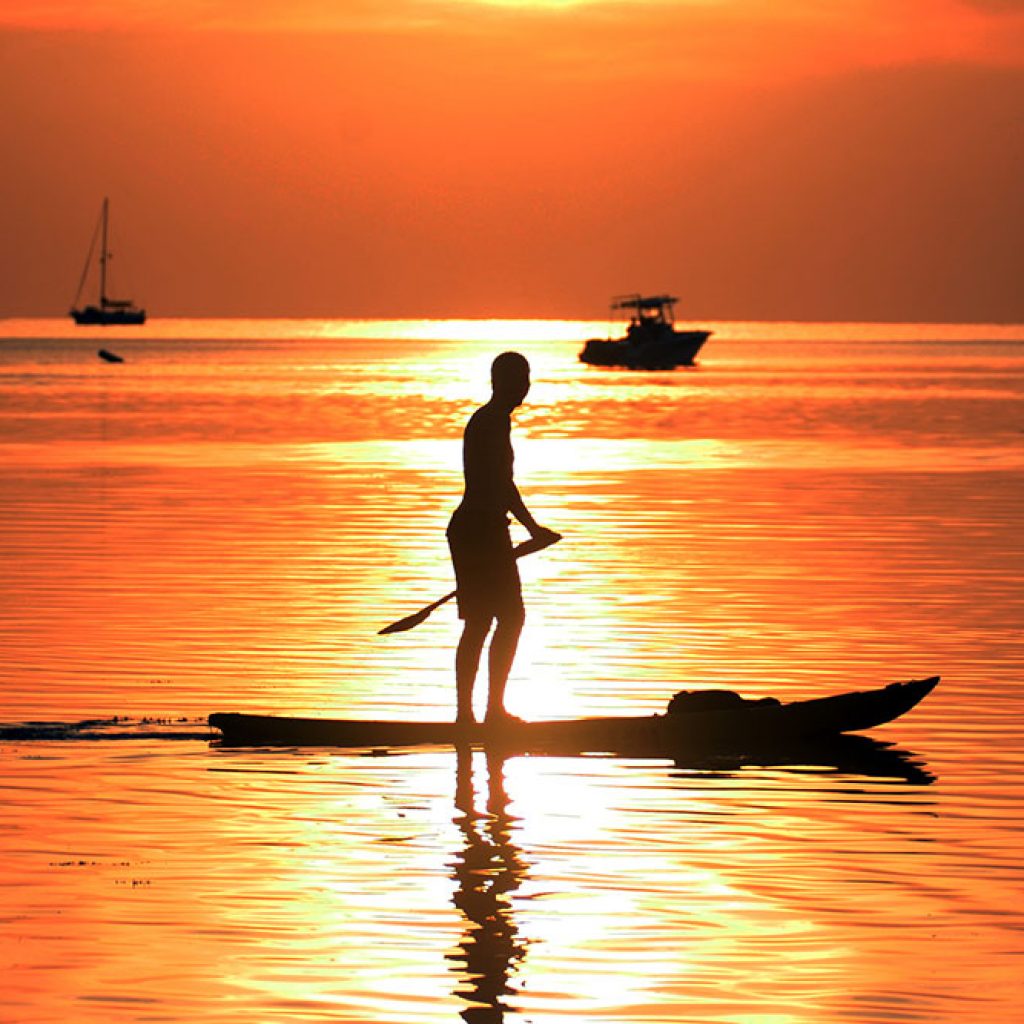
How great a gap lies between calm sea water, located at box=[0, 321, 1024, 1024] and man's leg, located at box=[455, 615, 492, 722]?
0.49m

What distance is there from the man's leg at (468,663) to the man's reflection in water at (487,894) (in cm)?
58

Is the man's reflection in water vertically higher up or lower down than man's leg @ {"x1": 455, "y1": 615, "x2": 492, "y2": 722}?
lower down

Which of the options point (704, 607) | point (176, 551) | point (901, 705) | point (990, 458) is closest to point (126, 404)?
point (990, 458)

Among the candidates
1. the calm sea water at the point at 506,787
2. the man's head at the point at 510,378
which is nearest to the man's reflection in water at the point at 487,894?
the calm sea water at the point at 506,787

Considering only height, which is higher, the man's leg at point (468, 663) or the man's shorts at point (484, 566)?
the man's shorts at point (484, 566)

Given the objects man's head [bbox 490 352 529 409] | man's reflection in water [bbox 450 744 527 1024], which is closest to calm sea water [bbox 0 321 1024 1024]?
man's reflection in water [bbox 450 744 527 1024]

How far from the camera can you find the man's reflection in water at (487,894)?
8688 millimetres

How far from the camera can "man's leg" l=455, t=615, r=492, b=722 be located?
14.1 m

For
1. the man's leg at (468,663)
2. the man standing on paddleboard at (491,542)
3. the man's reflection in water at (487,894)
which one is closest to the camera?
the man's reflection in water at (487,894)

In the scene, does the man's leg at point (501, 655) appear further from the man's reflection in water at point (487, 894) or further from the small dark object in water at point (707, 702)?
the small dark object in water at point (707, 702)

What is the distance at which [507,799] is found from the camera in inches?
494

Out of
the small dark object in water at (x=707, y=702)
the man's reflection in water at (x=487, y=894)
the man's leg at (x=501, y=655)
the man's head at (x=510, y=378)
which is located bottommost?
the man's reflection in water at (x=487, y=894)

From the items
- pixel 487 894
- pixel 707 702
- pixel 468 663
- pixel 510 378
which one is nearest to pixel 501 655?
pixel 468 663

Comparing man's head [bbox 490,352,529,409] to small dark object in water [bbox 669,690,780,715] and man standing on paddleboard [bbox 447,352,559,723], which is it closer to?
man standing on paddleboard [bbox 447,352,559,723]
